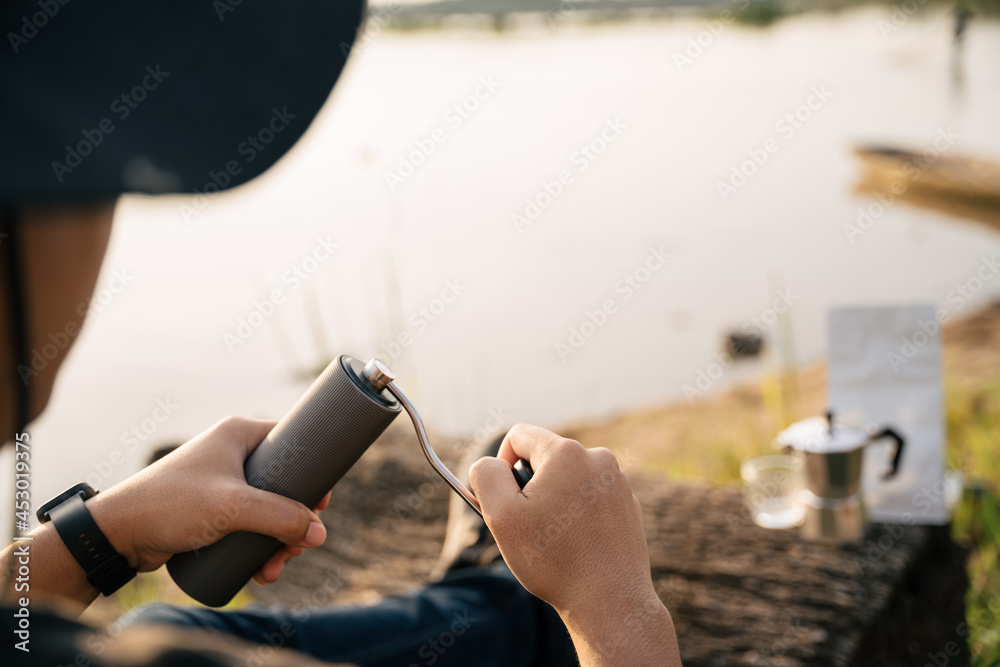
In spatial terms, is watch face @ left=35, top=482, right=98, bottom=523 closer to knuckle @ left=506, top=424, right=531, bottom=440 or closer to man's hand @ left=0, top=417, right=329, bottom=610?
man's hand @ left=0, top=417, right=329, bottom=610

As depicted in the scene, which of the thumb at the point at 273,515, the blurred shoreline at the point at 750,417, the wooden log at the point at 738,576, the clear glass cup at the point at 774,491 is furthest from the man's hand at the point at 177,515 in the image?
the blurred shoreline at the point at 750,417

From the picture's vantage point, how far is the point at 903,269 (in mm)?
6035

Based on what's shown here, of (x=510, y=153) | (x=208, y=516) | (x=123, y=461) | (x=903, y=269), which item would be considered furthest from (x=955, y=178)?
(x=208, y=516)

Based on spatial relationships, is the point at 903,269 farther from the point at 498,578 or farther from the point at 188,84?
the point at 188,84

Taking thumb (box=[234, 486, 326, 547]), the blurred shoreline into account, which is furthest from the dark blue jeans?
the blurred shoreline

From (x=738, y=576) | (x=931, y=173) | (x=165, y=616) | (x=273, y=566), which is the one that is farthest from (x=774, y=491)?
(x=931, y=173)

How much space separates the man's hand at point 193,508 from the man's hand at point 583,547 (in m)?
0.28

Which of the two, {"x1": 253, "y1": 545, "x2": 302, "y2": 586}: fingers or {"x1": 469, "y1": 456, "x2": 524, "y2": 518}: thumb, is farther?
{"x1": 253, "y1": 545, "x2": 302, "y2": 586}: fingers

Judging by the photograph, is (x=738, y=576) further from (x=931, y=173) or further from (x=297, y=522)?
(x=931, y=173)

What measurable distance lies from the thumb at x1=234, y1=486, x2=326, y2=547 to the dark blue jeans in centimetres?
24

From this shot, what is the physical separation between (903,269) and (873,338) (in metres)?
4.77

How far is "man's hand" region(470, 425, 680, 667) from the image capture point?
86 centimetres

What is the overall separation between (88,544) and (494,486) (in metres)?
0.55

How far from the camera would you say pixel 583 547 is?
0.89 metres
